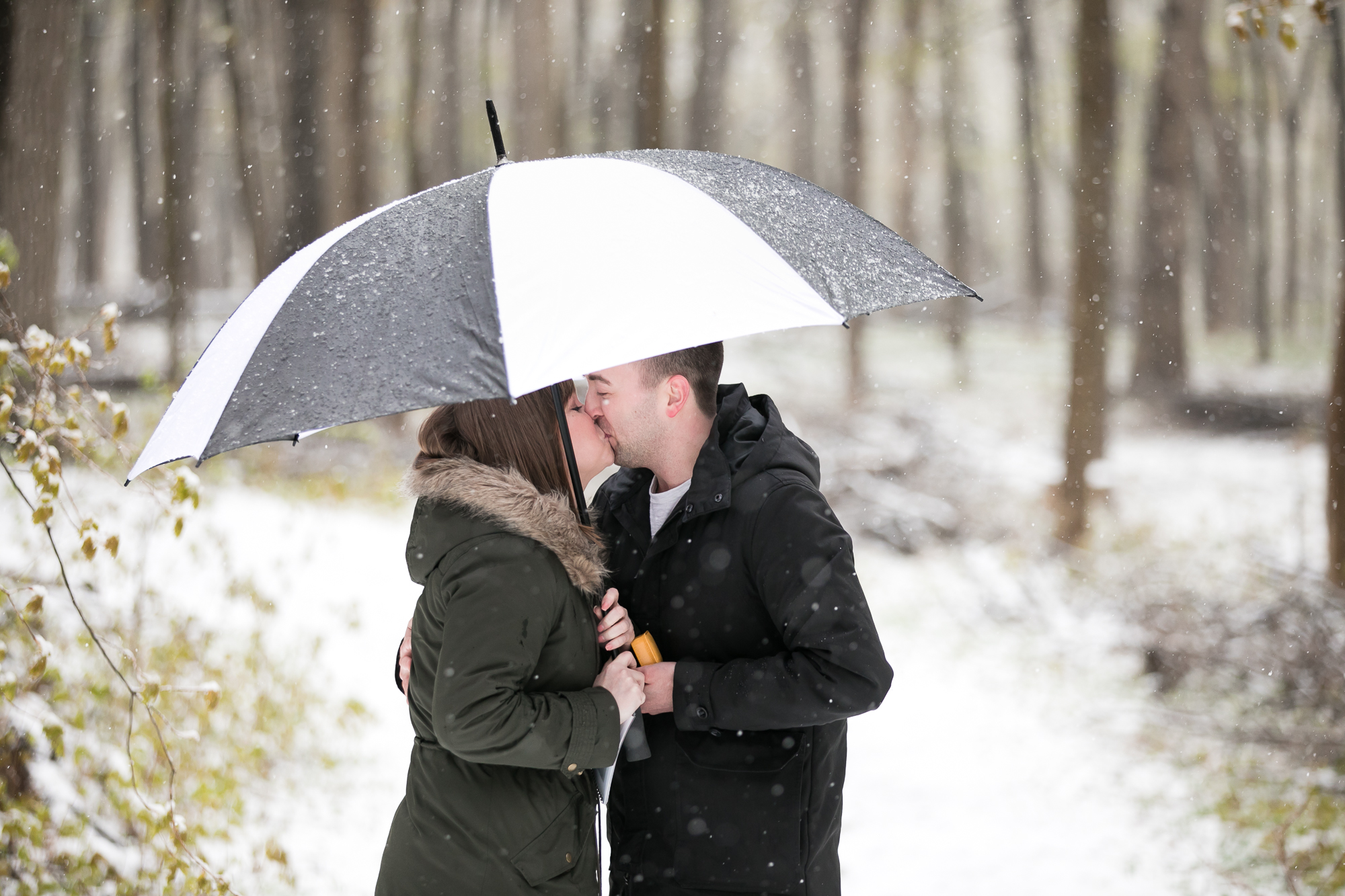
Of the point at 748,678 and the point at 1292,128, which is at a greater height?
the point at 1292,128

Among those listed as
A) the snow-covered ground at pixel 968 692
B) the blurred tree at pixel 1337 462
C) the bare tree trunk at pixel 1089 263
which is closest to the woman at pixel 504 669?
Result: the snow-covered ground at pixel 968 692

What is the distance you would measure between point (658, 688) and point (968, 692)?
556 cm

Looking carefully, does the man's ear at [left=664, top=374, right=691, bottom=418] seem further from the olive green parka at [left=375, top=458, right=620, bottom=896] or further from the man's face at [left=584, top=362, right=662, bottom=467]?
the olive green parka at [left=375, top=458, right=620, bottom=896]

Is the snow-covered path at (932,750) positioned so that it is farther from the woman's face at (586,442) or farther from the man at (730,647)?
the woman's face at (586,442)

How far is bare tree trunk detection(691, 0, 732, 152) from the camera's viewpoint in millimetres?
22688

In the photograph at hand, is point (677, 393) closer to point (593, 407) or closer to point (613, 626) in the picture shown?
point (593, 407)

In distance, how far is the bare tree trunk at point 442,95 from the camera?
2231 centimetres

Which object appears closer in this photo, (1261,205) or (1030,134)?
(1030,134)

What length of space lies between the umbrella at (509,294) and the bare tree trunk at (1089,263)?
7.64 metres

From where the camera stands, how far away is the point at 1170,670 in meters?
6.71

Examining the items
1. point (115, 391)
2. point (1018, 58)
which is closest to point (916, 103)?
point (1018, 58)

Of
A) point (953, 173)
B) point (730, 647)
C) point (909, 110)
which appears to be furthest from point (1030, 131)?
point (730, 647)

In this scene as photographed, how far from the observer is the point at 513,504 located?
6.79ft

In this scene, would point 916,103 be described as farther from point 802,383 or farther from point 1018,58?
point 802,383
